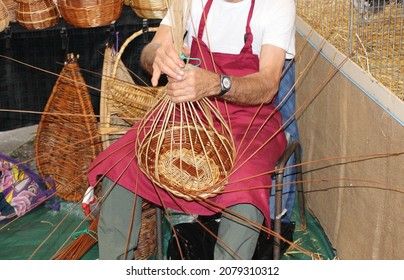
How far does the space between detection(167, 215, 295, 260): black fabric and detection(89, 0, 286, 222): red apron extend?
37cm

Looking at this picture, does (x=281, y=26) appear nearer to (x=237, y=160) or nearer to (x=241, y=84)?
(x=241, y=84)

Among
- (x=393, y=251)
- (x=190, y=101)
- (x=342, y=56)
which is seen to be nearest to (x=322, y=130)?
(x=342, y=56)

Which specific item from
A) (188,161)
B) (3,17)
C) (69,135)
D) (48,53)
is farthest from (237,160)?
(3,17)

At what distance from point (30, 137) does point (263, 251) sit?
206 centimetres

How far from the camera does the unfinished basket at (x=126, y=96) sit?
283 cm

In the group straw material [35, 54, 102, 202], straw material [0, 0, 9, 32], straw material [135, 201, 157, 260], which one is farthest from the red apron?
straw material [0, 0, 9, 32]

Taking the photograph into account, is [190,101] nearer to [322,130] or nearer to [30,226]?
[322,130]

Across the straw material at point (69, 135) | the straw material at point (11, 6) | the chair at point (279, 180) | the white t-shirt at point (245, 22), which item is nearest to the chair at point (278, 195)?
the chair at point (279, 180)

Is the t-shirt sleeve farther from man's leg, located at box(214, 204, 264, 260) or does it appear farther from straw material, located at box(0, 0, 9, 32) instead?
straw material, located at box(0, 0, 9, 32)

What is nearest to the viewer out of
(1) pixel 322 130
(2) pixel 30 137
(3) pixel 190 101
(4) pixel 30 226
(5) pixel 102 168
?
(3) pixel 190 101

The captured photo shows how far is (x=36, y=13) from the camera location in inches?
128

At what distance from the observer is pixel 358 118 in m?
2.31

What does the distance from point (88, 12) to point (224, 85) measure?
56.0 inches

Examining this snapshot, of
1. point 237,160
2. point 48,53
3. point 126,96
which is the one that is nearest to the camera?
point 237,160
